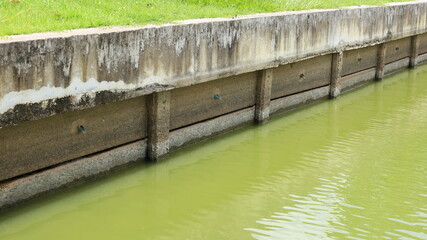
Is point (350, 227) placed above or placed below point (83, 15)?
below

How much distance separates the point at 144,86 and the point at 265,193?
2071mm

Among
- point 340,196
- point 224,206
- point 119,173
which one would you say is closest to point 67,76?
point 119,173

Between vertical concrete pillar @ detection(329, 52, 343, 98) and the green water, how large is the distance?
2.09 meters

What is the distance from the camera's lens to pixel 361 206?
8422mm

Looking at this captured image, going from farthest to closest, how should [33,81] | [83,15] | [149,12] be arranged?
[149,12] → [83,15] → [33,81]

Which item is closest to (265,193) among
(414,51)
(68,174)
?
(68,174)

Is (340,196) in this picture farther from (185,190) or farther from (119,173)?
(119,173)

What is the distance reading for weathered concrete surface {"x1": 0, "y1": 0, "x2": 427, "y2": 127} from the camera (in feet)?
23.9

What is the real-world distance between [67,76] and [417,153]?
5.73m

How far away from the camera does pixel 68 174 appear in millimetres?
8203

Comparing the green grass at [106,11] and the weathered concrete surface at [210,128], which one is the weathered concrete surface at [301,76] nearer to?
the weathered concrete surface at [210,128]

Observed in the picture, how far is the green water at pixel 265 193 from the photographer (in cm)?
750

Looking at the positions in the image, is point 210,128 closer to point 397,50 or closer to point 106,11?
point 106,11

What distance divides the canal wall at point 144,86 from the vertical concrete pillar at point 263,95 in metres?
0.02
